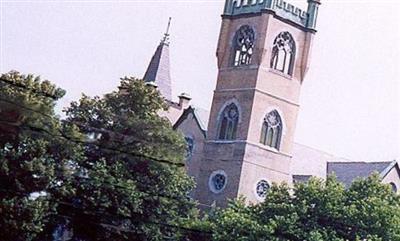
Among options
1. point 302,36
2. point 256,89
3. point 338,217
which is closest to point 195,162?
point 256,89

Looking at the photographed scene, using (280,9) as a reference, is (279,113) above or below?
below

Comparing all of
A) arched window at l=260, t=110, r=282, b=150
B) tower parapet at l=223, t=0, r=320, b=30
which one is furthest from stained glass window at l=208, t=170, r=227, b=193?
tower parapet at l=223, t=0, r=320, b=30

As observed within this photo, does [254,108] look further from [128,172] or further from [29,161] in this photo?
[29,161]

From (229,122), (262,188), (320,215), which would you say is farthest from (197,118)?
(320,215)

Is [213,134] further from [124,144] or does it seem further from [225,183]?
[124,144]

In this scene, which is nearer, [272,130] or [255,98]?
[255,98]

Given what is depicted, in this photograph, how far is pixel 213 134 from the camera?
38.6 meters

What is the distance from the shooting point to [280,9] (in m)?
38.4

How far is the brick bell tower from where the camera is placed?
37000 millimetres

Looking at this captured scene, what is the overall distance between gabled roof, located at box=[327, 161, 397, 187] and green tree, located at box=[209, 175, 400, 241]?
11.6 metres

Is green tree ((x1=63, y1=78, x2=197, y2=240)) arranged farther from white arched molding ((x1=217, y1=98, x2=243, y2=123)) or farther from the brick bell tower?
white arched molding ((x1=217, y1=98, x2=243, y2=123))

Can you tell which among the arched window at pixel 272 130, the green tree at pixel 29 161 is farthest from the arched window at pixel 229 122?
the green tree at pixel 29 161

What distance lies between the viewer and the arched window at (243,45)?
127 ft

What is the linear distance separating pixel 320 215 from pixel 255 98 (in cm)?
1135
